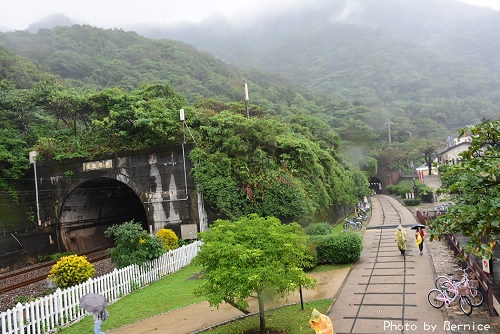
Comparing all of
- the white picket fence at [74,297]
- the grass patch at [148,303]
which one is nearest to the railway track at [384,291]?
the grass patch at [148,303]

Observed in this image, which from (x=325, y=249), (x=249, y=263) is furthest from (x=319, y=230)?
(x=249, y=263)

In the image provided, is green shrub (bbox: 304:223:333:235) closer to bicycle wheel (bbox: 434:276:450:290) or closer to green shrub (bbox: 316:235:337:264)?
green shrub (bbox: 316:235:337:264)

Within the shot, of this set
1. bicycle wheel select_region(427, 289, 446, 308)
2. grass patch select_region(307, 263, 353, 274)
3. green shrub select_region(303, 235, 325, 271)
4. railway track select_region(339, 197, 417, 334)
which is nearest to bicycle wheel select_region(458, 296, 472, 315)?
bicycle wheel select_region(427, 289, 446, 308)

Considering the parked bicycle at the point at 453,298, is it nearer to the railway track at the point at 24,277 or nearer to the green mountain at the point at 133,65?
the railway track at the point at 24,277

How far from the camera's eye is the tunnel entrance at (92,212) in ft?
71.4

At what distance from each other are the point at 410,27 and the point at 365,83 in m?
100

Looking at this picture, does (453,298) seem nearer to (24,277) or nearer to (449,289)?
(449,289)

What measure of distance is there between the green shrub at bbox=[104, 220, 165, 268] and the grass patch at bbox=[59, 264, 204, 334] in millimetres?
1145

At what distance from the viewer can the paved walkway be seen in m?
7.61

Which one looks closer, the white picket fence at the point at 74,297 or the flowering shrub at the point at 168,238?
the white picket fence at the point at 74,297

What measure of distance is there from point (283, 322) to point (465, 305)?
4.28m

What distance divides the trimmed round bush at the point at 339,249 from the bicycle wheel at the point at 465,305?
226 inches


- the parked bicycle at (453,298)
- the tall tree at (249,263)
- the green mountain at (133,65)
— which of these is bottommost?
the parked bicycle at (453,298)

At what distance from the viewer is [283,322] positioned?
316 inches
